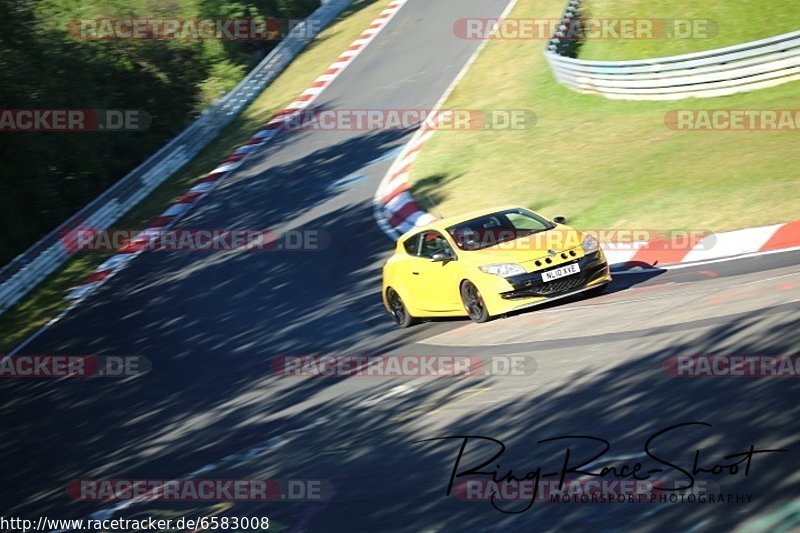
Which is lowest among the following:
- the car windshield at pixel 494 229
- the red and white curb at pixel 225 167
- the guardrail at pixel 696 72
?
the red and white curb at pixel 225 167

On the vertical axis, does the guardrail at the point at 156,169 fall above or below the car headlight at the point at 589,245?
below

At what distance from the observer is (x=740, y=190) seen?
16.1 m

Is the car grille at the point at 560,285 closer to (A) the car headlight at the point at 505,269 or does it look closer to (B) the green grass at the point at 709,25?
(A) the car headlight at the point at 505,269

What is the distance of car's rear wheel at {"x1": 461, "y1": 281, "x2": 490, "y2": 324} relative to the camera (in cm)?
1357

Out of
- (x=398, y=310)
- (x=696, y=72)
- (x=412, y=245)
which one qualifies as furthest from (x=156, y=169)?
(x=398, y=310)

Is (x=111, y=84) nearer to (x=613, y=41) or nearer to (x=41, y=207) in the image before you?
(x=41, y=207)

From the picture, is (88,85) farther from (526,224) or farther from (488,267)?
(488,267)

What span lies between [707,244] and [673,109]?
7.99m

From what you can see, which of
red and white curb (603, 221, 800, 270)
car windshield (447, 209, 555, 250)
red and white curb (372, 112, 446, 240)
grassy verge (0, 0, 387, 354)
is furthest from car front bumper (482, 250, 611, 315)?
grassy verge (0, 0, 387, 354)

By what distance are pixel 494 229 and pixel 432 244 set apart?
93 cm

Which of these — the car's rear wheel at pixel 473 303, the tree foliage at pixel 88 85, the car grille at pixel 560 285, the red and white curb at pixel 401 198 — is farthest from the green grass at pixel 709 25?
the car's rear wheel at pixel 473 303

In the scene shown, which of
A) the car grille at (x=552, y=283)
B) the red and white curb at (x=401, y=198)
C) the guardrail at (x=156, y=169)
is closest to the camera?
the car grille at (x=552, y=283)

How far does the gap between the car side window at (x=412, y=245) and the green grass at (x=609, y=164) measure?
10.7 ft

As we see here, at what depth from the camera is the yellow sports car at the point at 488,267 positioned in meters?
13.2
